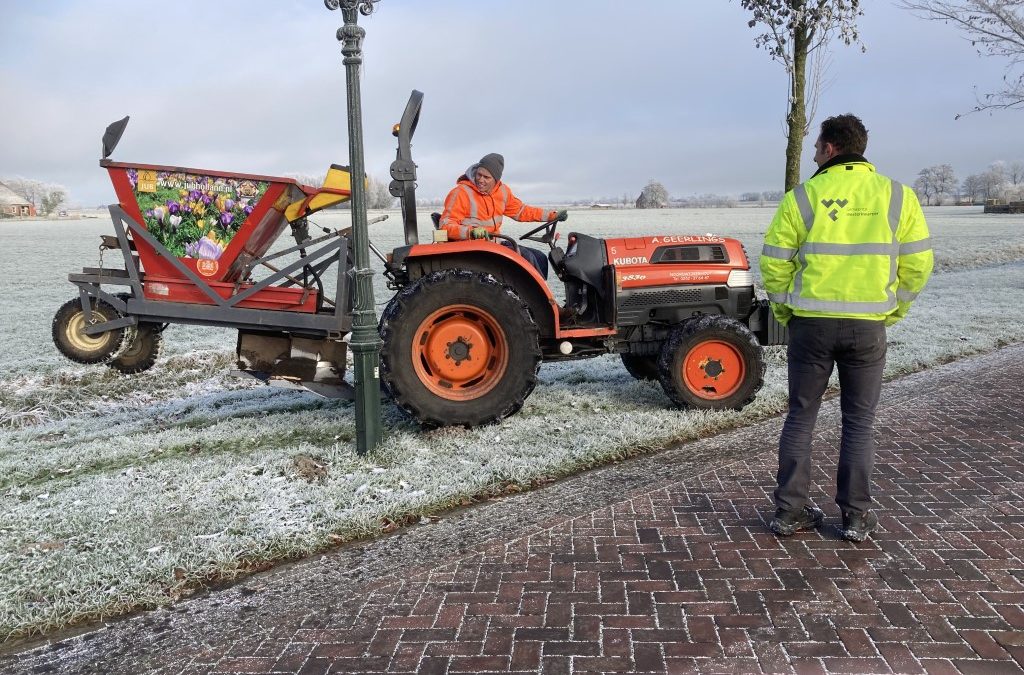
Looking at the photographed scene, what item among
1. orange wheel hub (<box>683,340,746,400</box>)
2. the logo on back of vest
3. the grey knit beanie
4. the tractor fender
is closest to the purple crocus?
the tractor fender

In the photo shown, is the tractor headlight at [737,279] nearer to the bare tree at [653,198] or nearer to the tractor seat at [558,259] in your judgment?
the tractor seat at [558,259]

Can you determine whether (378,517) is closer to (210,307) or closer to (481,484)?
(481,484)

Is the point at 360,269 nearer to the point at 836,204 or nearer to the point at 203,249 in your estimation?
the point at 203,249

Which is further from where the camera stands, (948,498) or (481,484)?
(481,484)

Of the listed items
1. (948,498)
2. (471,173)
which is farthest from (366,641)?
(471,173)

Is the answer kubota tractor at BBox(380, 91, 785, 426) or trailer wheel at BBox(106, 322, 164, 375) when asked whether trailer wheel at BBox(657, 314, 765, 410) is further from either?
trailer wheel at BBox(106, 322, 164, 375)

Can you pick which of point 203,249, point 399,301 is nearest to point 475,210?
point 399,301

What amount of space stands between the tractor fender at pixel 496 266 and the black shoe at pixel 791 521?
233 centimetres

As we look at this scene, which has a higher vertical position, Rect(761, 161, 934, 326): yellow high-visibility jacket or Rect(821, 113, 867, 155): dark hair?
Rect(821, 113, 867, 155): dark hair

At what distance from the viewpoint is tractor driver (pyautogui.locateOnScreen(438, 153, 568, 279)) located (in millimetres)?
5445

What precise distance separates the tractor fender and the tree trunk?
237 inches

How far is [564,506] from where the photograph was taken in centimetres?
Answer: 411

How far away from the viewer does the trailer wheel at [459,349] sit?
5141 mm

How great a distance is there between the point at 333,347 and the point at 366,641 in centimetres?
289
